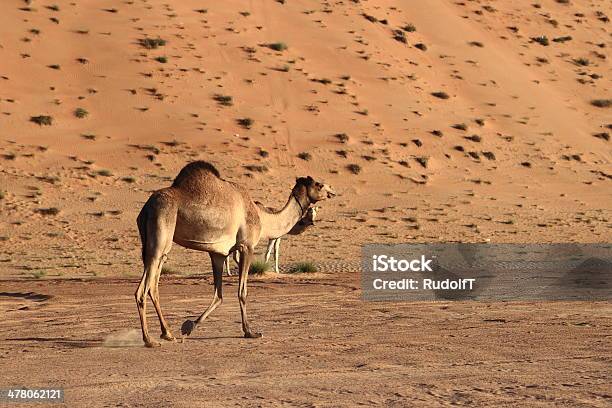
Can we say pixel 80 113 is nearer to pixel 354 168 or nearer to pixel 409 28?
pixel 354 168

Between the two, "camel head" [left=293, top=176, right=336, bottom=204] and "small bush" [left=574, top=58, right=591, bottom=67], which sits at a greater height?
"camel head" [left=293, top=176, right=336, bottom=204]

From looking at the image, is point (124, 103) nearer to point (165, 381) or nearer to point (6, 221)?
point (6, 221)

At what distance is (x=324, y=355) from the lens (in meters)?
11.2

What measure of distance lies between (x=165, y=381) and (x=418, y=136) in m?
34.0

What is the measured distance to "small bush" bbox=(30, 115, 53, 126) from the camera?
40.4 m

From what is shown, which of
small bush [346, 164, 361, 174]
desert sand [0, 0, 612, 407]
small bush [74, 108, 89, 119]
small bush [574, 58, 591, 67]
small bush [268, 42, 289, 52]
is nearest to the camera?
desert sand [0, 0, 612, 407]

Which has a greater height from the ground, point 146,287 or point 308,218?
point 146,287

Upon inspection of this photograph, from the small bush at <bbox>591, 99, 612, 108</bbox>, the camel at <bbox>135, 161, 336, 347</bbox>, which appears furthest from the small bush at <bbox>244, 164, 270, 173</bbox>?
the camel at <bbox>135, 161, 336, 347</bbox>

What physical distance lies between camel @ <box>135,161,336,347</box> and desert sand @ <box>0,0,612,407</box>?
22.1 inches

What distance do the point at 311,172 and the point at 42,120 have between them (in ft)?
34.3

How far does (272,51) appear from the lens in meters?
48.4

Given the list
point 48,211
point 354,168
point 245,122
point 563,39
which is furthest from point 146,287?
point 563,39

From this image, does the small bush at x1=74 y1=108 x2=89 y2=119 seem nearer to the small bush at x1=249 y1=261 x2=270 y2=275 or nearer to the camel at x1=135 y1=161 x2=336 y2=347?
the small bush at x1=249 y1=261 x2=270 y2=275

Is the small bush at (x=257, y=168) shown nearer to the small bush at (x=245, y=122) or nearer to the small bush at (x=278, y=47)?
the small bush at (x=245, y=122)
